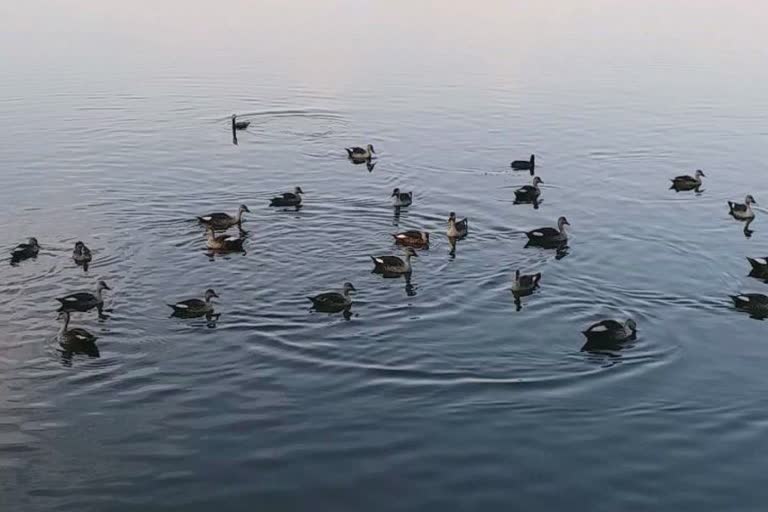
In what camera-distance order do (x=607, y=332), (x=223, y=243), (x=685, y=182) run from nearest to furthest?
(x=607, y=332) < (x=223, y=243) < (x=685, y=182)

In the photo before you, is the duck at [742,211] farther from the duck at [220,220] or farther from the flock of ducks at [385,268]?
the duck at [220,220]

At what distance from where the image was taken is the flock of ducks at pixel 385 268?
20547 mm

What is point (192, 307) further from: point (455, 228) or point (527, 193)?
point (527, 193)

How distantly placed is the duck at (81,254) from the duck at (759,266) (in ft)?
59.6

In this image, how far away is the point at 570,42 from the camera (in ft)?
244

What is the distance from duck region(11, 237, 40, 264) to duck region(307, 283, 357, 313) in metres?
8.42

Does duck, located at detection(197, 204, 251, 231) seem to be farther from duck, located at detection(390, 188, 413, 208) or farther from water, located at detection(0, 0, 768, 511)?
duck, located at detection(390, 188, 413, 208)

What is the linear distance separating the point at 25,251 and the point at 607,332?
50.8 feet

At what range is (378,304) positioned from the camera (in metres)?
23.2

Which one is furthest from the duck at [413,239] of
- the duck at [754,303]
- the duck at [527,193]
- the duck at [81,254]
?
the duck at [754,303]

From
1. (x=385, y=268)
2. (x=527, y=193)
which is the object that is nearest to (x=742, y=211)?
(x=527, y=193)

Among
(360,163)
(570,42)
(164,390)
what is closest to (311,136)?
(360,163)

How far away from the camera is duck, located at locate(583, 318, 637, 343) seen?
20484 millimetres

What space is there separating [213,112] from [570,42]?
122ft
